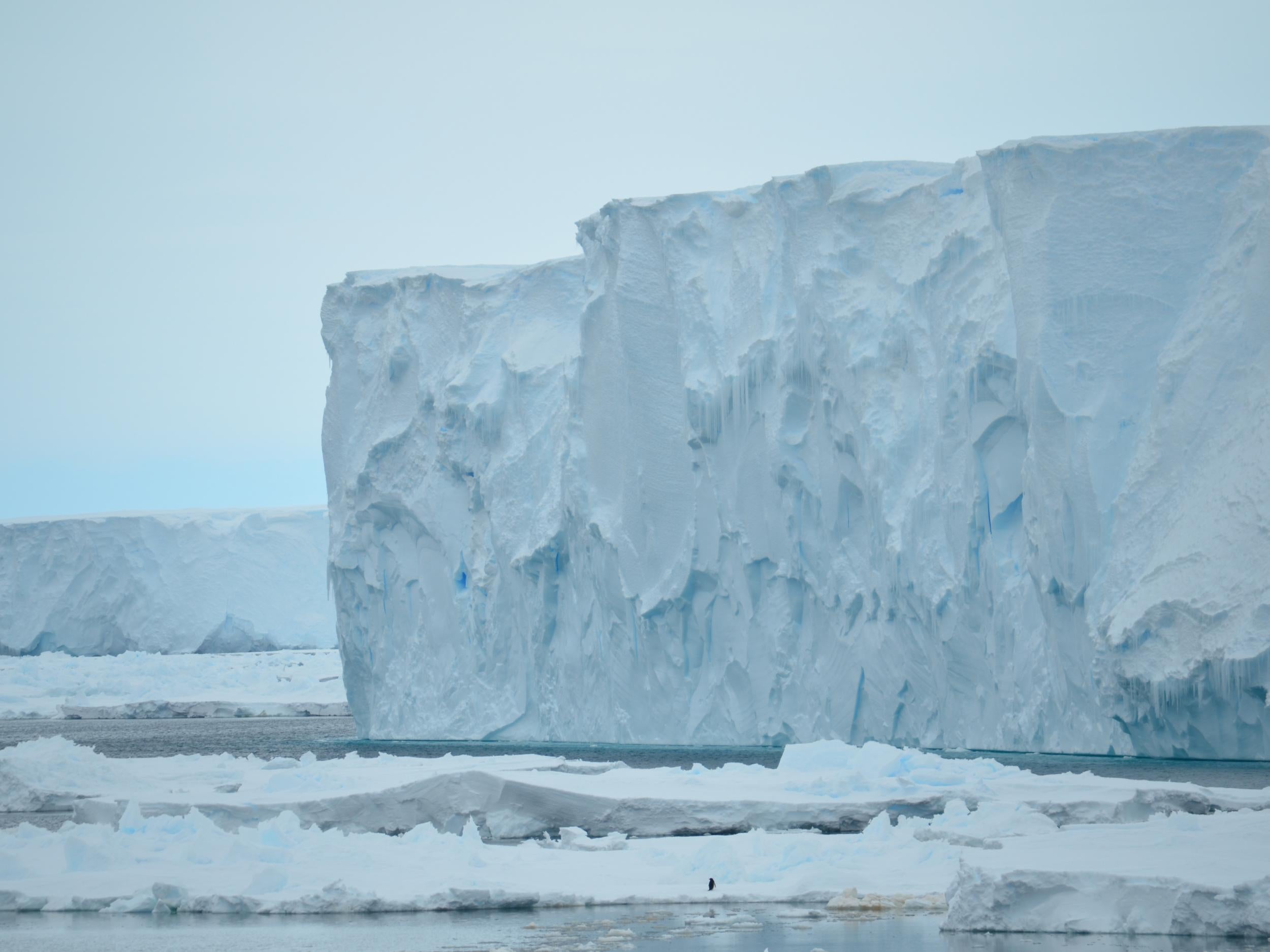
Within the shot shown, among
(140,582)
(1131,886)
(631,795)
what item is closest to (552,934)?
(1131,886)

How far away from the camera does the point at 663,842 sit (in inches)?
398

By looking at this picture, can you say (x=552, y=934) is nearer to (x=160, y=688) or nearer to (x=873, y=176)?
(x=873, y=176)

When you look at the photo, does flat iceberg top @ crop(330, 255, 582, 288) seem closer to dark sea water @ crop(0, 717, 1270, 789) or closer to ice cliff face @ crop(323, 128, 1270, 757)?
ice cliff face @ crop(323, 128, 1270, 757)

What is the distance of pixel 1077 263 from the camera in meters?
15.2

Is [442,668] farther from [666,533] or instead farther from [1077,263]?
[1077,263]

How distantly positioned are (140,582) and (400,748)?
23120 mm

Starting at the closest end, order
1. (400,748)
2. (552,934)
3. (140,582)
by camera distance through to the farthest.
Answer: (552,934) → (400,748) → (140,582)

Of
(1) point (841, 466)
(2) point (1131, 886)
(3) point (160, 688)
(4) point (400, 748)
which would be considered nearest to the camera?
(2) point (1131, 886)

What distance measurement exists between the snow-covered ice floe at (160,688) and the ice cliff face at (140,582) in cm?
209

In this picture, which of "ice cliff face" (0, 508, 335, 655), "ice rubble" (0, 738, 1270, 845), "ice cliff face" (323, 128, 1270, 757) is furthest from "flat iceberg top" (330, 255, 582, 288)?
"ice cliff face" (0, 508, 335, 655)

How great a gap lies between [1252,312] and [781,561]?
5.92 metres

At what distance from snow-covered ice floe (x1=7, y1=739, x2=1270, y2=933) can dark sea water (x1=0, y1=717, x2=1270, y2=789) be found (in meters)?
2.27

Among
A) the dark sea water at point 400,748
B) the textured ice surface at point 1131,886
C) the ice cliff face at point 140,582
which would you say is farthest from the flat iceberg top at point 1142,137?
the ice cliff face at point 140,582

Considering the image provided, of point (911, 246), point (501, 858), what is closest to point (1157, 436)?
point (911, 246)
